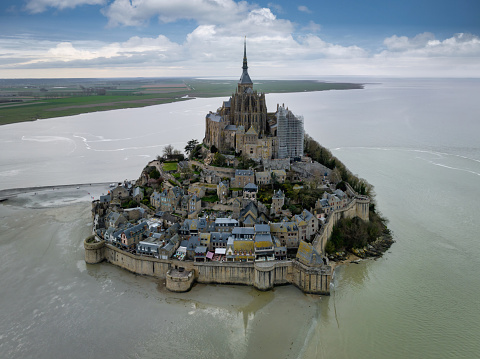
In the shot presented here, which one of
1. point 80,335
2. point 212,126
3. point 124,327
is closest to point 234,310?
point 124,327

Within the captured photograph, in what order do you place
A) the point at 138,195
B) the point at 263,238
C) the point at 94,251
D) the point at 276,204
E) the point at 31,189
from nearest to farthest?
the point at 263,238, the point at 94,251, the point at 276,204, the point at 138,195, the point at 31,189

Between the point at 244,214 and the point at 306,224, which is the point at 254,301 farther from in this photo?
the point at 244,214

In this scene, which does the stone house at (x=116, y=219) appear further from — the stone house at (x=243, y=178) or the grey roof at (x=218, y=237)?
the stone house at (x=243, y=178)

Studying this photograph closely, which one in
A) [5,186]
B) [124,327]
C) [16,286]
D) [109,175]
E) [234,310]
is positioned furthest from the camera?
[109,175]

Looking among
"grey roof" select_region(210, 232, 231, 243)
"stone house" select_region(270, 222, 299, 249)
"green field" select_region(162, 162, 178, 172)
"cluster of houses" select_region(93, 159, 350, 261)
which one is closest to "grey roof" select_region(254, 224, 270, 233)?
"cluster of houses" select_region(93, 159, 350, 261)

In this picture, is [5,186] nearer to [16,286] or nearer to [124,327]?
[16,286]

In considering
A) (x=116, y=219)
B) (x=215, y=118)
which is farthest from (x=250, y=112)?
(x=116, y=219)
